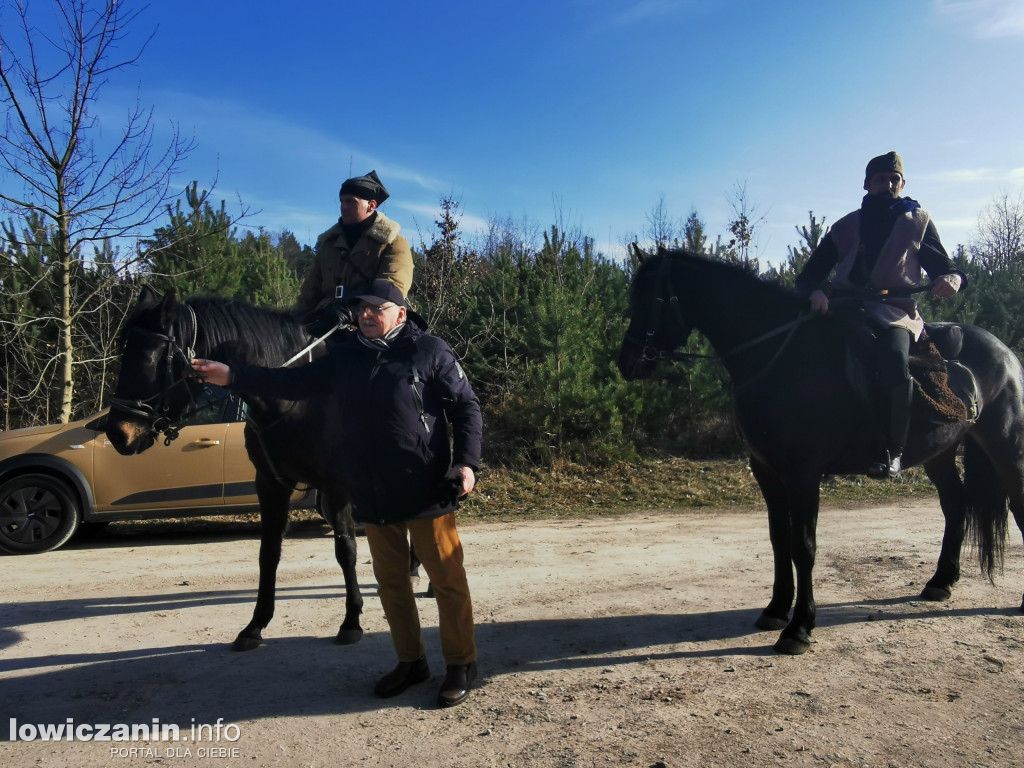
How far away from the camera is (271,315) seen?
14.2 ft

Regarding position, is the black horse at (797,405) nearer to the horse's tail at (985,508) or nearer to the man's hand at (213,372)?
the horse's tail at (985,508)

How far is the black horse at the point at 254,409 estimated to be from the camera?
3615 mm

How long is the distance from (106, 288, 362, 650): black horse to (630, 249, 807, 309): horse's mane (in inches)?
89.5

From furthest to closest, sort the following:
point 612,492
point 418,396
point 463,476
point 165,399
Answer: point 612,492, point 165,399, point 418,396, point 463,476

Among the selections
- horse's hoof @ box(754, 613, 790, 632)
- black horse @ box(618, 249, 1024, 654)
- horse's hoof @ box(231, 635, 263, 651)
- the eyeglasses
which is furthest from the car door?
horse's hoof @ box(754, 613, 790, 632)

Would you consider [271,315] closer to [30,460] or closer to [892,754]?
[892,754]

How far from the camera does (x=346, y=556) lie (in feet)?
14.7

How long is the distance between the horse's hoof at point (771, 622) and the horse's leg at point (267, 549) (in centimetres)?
319

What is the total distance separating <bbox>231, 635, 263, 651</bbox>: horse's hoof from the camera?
421cm

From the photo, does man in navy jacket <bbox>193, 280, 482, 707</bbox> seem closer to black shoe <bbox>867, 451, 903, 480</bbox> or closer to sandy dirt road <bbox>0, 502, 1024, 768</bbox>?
sandy dirt road <bbox>0, 502, 1024, 768</bbox>

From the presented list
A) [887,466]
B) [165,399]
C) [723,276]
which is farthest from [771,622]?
[165,399]

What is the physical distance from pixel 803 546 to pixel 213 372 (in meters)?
3.57

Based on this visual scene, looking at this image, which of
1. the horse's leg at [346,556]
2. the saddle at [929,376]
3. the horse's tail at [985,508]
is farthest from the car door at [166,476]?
the horse's tail at [985,508]

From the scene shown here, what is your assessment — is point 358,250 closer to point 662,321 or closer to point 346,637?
point 662,321
